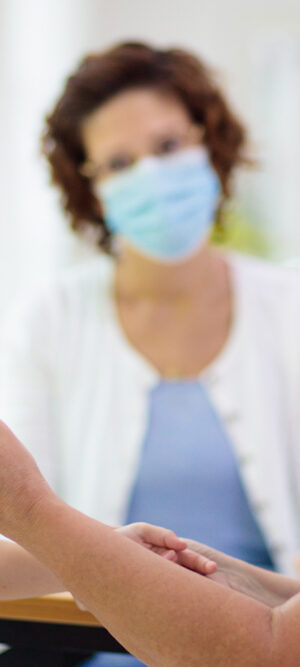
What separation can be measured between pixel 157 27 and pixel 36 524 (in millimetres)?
2976

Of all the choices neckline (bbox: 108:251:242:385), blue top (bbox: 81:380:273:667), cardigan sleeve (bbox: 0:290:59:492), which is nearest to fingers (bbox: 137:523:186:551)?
blue top (bbox: 81:380:273:667)

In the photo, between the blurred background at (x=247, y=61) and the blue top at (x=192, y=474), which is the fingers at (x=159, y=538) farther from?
the blurred background at (x=247, y=61)

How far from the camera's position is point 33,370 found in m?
1.05

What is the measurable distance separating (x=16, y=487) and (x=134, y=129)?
0.86 meters

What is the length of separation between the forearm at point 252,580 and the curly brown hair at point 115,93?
90 centimetres

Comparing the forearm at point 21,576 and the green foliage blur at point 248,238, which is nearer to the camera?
the forearm at point 21,576

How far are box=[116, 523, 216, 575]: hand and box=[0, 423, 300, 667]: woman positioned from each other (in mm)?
28

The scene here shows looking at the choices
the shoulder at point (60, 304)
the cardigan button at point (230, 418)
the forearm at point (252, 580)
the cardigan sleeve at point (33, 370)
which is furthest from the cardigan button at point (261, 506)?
the forearm at point (252, 580)

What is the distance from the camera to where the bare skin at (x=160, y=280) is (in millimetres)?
1091

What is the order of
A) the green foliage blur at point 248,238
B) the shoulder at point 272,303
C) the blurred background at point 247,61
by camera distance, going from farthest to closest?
1. the green foliage blur at point 248,238
2. the blurred background at point 247,61
3. the shoulder at point 272,303

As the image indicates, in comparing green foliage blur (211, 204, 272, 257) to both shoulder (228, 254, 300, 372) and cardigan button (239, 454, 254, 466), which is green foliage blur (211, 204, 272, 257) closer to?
shoulder (228, 254, 300, 372)

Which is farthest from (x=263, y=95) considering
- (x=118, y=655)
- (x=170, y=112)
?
(x=118, y=655)

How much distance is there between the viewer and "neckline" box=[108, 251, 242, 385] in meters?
1.04

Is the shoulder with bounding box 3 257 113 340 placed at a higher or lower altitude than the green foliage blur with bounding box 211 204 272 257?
higher
